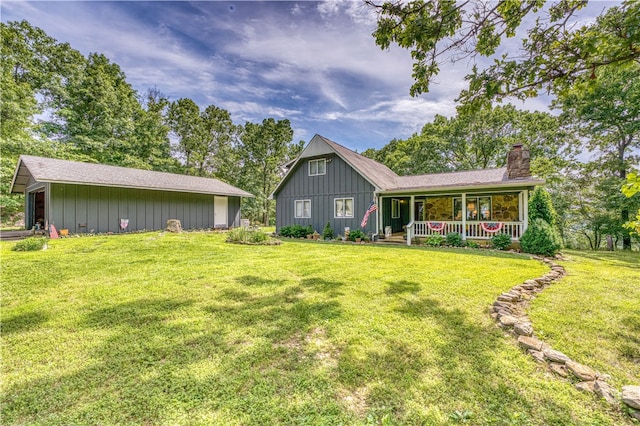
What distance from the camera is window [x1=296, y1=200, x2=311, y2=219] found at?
1545 centimetres

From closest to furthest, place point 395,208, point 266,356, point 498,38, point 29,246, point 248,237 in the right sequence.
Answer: point 266,356 → point 498,38 → point 29,246 → point 248,237 → point 395,208

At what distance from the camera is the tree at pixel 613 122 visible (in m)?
14.2

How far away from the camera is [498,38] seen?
4113mm

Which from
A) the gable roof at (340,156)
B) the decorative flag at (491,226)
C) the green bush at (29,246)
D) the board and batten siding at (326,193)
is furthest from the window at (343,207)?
the green bush at (29,246)

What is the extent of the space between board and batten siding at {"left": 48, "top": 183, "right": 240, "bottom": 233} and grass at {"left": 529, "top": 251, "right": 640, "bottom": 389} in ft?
54.6

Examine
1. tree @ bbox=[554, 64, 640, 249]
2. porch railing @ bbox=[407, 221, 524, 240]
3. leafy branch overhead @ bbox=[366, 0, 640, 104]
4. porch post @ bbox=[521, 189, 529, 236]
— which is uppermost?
tree @ bbox=[554, 64, 640, 249]

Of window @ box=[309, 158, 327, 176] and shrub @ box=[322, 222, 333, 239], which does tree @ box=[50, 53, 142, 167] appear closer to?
window @ box=[309, 158, 327, 176]

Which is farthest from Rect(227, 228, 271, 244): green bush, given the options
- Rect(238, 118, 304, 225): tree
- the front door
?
Rect(238, 118, 304, 225): tree

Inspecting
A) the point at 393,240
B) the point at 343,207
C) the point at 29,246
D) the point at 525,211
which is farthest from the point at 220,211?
the point at 525,211

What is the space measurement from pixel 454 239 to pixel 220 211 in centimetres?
1463

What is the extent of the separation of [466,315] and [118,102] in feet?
100

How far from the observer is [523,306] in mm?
4090

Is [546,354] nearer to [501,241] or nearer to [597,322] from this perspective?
[597,322]

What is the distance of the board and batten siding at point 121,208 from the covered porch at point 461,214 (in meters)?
11.6
